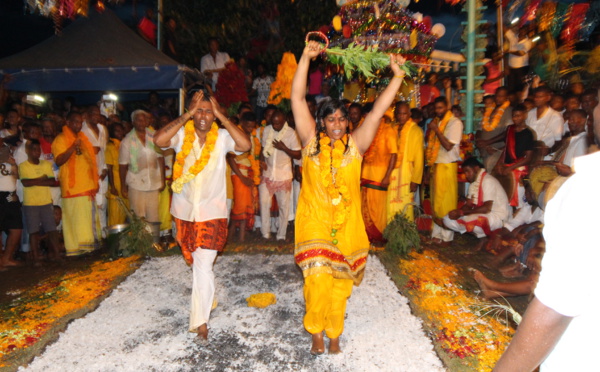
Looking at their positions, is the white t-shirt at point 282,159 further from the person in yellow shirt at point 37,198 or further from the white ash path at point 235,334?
the person in yellow shirt at point 37,198

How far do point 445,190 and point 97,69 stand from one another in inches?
289

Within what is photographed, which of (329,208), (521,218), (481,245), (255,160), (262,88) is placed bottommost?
(481,245)

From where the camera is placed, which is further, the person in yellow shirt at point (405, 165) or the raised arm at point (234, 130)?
the person in yellow shirt at point (405, 165)

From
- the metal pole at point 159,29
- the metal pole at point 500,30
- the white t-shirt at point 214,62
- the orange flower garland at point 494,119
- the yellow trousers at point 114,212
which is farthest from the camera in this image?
the metal pole at point 159,29

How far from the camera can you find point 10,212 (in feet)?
21.7

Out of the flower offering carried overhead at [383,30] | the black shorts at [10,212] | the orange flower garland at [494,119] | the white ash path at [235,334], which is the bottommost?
the white ash path at [235,334]

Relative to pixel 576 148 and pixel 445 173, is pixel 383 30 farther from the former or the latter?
pixel 445 173

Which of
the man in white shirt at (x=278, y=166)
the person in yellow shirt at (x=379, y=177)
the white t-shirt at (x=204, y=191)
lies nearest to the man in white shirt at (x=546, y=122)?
the person in yellow shirt at (x=379, y=177)

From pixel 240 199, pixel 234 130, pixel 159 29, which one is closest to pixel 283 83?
pixel 240 199

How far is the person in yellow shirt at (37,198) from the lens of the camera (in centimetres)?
659

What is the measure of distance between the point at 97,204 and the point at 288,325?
5.15 metres

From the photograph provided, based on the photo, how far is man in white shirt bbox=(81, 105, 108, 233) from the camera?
8094 mm

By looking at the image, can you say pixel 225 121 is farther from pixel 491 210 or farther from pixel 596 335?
pixel 491 210

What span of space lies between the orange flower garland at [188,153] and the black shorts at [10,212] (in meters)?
3.80
